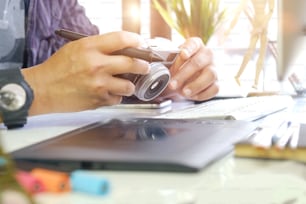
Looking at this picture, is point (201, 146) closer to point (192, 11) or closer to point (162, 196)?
point (162, 196)

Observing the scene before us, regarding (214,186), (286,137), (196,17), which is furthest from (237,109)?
(196,17)

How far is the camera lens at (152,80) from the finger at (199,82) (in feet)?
0.67

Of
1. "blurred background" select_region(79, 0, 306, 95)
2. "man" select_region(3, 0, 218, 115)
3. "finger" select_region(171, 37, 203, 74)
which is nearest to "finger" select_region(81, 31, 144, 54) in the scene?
"man" select_region(3, 0, 218, 115)

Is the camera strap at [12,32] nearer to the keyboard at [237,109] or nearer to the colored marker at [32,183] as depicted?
the keyboard at [237,109]

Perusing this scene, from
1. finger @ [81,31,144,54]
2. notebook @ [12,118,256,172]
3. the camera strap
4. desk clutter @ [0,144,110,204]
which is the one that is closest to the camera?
desk clutter @ [0,144,110,204]

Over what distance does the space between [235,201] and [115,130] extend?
1.28 feet

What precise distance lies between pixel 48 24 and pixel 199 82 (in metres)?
0.62

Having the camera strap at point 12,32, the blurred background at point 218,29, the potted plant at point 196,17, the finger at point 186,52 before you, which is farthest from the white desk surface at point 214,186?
the potted plant at point 196,17

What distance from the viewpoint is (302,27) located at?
95 cm

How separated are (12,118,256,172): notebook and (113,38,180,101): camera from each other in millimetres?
161

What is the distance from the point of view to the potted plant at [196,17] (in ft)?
6.99

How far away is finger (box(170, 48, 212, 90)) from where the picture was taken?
138 centimetres

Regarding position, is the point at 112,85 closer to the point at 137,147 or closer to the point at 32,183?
the point at 137,147

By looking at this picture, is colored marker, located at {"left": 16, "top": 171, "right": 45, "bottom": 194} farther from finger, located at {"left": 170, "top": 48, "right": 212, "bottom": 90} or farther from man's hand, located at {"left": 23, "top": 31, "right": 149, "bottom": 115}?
finger, located at {"left": 170, "top": 48, "right": 212, "bottom": 90}
